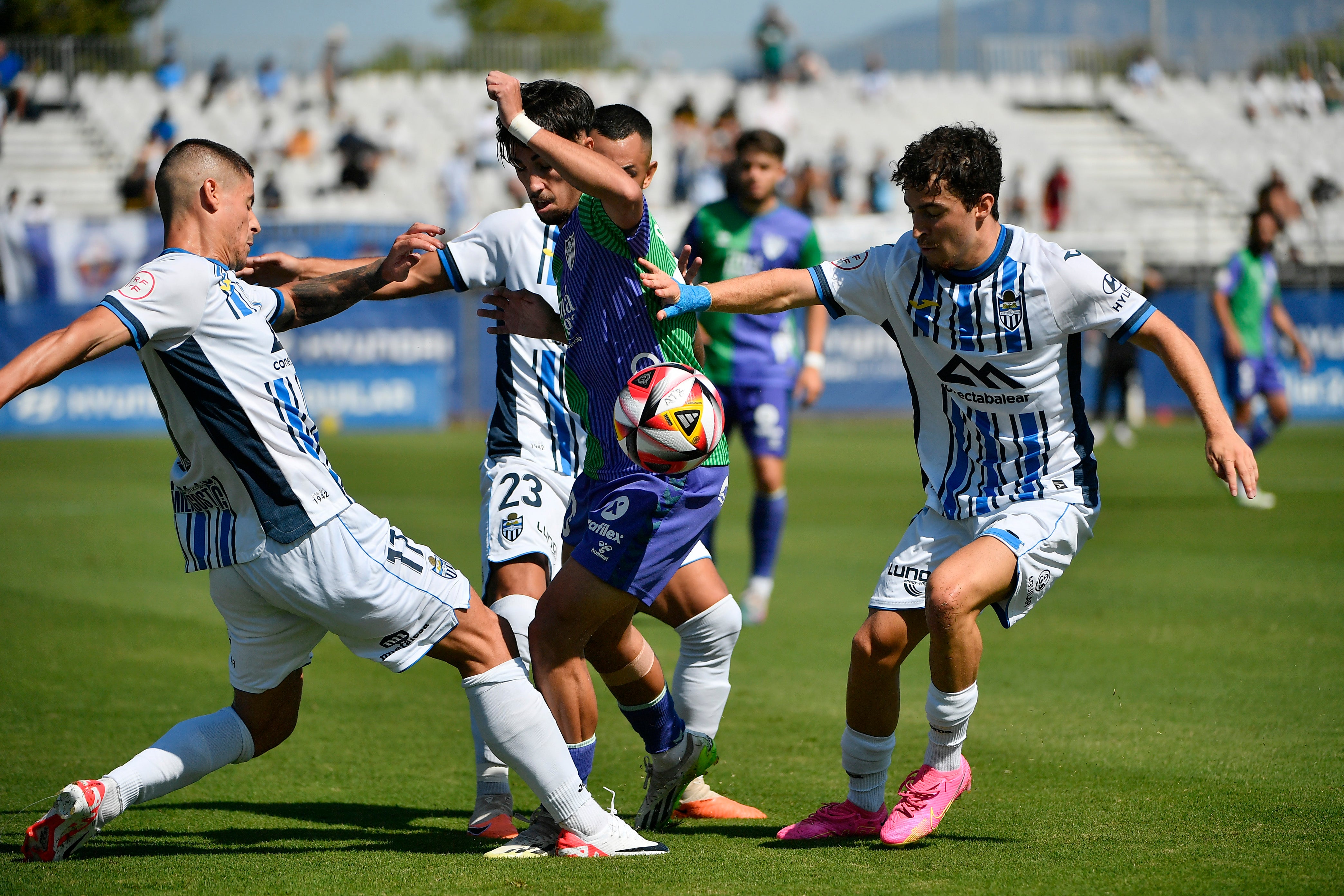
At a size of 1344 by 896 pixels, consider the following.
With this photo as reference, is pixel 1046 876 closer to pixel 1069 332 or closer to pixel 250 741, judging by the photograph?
pixel 1069 332

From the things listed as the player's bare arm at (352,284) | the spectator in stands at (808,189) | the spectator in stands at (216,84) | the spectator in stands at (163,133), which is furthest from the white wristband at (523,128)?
the spectator in stands at (216,84)

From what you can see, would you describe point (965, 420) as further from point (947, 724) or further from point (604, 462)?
point (604, 462)

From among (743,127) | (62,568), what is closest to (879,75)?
(743,127)

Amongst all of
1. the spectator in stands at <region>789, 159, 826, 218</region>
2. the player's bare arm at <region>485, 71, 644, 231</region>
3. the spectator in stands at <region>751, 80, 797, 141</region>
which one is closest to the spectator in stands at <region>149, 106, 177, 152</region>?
the spectator in stands at <region>789, 159, 826, 218</region>

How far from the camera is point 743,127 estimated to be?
1221 inches

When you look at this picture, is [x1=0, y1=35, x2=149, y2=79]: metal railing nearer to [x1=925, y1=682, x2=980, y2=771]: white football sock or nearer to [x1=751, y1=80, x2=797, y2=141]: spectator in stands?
[x1=751, y1=80, x2=797, y2=141]: spectator in stands

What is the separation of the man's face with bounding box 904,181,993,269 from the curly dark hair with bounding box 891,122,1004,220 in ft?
0.05

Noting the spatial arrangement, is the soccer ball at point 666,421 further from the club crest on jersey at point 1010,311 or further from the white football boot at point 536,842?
the white football boot at point 536,842

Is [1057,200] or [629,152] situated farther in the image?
[1057,200]

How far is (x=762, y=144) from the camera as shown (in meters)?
8.10

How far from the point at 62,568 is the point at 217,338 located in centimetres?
692

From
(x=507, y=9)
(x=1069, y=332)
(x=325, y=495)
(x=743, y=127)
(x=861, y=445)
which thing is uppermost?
(x=507, y=9)

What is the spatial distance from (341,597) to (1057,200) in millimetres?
26724

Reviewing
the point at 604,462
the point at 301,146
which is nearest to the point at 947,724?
the point at 604,462
